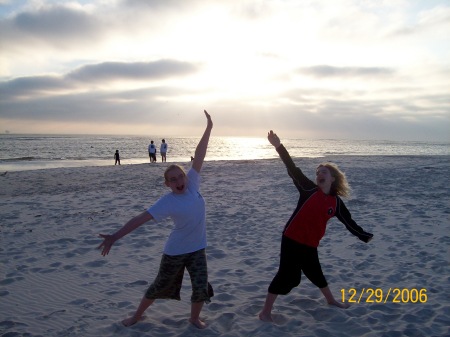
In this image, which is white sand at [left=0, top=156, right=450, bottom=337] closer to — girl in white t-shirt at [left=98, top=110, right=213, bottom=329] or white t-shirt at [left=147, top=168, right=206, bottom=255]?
girl in white t-shirt at [left=98, top=110, right=213, bottom=329]

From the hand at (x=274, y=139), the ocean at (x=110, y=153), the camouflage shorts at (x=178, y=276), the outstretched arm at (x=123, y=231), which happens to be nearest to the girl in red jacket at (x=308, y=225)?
the hand at (x=274, y=139)

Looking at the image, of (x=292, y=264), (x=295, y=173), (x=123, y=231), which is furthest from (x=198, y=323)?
(x=295, y=173)

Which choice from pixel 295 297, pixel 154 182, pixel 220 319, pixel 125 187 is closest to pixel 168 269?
pixel 220 319

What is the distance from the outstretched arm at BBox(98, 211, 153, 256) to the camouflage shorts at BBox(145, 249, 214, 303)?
62 cm

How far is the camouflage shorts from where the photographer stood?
3781 mm

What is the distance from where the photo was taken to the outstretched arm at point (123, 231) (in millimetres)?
3236

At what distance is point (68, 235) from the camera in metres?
7.68

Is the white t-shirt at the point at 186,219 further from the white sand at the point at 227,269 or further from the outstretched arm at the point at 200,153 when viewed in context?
the white sand at the point at 227,269

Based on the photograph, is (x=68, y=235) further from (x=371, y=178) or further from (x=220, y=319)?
(x=371, y=178)

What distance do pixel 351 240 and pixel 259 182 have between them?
8.30 metres
